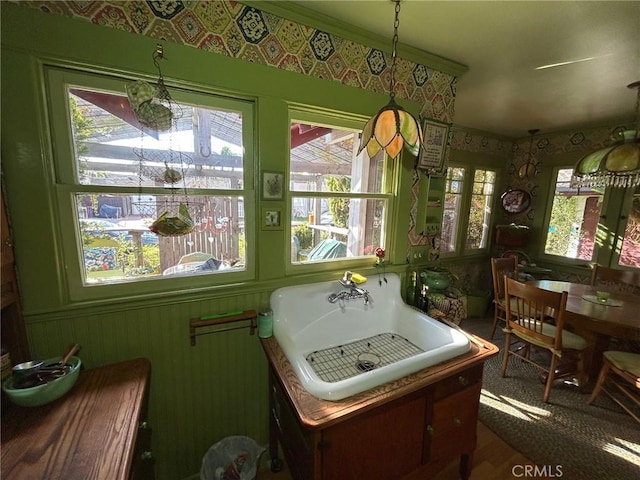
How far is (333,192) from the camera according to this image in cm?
159

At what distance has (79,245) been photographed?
1.10 meters

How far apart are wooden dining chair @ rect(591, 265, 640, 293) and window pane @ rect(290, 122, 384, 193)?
260 cm

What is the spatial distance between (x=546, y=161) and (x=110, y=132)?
464 cm

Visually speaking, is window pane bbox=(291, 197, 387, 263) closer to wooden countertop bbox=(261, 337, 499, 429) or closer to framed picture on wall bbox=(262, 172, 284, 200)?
framed picture on wall bbox=(262, 172, 284, 200)

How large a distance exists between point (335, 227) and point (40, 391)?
4.81 ft

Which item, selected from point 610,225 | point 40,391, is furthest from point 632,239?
point 40,391

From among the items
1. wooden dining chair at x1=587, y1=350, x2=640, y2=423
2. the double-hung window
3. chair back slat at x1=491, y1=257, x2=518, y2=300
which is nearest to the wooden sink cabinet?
the double-hung window

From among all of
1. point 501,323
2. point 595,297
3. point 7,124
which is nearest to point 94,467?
point 7,124

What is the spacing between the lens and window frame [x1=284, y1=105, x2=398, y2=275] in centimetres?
143

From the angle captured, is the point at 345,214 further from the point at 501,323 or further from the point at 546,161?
the point at 546,161

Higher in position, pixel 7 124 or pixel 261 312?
pixel 7 124

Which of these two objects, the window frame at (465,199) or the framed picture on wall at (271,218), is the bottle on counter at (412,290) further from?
the window frame at (465,199)

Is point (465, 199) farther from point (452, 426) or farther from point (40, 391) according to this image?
point (40, 391)

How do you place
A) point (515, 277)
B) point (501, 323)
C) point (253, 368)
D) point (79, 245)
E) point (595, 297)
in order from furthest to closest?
1. point (501, 323)
2. point (515, 277)
3. point (595, 297)
4. point (253, 368)
5. point (79, 245)
